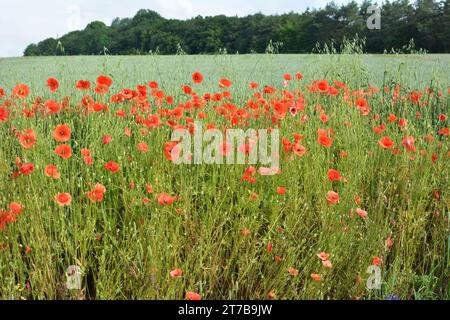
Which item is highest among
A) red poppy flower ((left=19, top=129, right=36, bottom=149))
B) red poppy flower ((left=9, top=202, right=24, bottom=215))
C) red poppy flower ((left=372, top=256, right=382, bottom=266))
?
red poppy flower ((left=19, top=129, right=36, bottom=149))

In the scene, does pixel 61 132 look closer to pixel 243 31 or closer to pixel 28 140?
pixel 28 140

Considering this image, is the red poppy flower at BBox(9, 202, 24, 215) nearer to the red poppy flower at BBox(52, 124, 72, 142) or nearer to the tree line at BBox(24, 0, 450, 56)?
the red poppy flower at BBox(52, 124, 72, 142)

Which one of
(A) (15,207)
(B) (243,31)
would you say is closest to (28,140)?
(A) (15,207)

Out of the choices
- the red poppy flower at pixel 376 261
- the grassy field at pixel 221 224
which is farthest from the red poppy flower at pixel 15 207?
the red poppy flower at pixel 376 261

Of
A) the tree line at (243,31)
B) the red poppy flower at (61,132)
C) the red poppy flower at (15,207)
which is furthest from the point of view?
the tree line at (243,31)

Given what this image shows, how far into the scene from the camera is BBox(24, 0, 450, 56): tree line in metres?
16.7

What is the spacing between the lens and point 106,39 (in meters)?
16.4

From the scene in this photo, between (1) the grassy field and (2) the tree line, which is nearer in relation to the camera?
(1) the grassy field

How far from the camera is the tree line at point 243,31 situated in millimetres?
16703

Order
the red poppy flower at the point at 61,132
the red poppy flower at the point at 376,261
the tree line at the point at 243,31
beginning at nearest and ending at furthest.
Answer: the red poppy flower at the point at 376,261, the red poppy flower at the point at 61,132, the tree line at the point at 243,31

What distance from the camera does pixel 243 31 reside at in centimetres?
1909

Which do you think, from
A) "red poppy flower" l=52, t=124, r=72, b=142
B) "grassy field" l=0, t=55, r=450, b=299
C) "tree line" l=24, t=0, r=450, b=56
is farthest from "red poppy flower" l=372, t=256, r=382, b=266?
"tree line" l=24, t=0, r=450, b=56

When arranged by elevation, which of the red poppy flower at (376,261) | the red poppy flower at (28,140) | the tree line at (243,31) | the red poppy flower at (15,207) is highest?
the tree line at (243,31)

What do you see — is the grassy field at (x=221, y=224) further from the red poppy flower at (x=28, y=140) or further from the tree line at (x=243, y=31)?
the tree line at (x=243, y=31)
